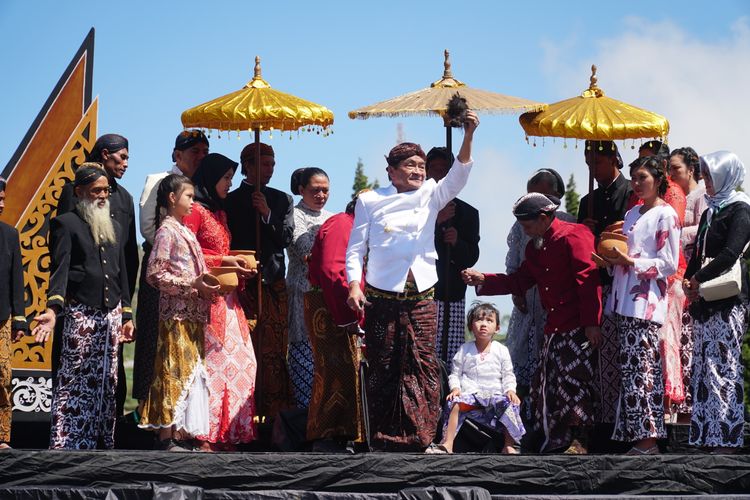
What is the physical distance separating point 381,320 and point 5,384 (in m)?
2.36

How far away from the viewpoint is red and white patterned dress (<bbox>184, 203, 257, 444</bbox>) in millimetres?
7656

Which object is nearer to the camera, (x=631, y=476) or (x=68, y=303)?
(x=631, y=476)

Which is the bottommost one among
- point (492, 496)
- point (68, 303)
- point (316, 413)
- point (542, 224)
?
point (492, 496)

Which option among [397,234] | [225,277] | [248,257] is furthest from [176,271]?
[397,234]


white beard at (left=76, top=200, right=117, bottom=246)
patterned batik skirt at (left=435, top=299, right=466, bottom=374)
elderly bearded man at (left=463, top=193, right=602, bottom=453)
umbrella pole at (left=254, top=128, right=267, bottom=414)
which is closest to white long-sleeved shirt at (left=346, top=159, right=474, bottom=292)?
elderly bearded man at (left=463, top=193, right=602, bottom=453)

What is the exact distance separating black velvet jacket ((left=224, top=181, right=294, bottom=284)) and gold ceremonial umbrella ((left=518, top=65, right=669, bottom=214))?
187cm

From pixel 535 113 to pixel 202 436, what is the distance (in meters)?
3.27

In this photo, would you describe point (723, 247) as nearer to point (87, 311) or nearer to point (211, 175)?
point (211, 175)

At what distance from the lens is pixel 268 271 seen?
27.5 ft

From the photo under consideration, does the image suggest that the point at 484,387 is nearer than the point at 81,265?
No

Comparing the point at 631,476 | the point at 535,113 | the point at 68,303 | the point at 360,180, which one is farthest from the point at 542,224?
the point at 360,180

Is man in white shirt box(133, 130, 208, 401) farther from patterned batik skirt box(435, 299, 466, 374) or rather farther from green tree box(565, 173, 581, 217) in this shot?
green tree box(565, 173, 581, 217)

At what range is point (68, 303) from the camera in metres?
7.45

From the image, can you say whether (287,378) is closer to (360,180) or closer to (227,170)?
(227,170)
